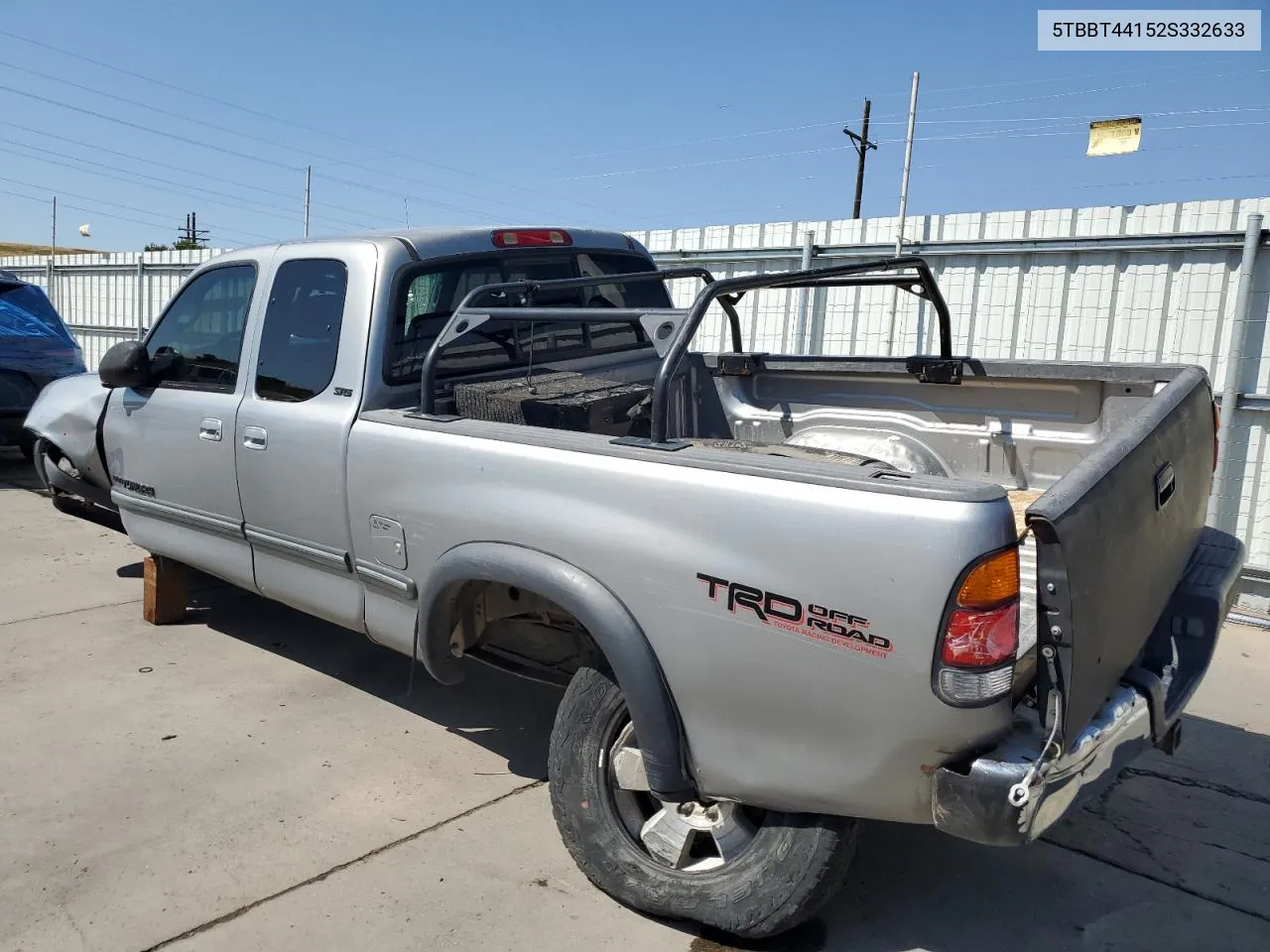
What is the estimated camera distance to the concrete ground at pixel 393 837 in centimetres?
281

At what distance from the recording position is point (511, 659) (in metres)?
3.40

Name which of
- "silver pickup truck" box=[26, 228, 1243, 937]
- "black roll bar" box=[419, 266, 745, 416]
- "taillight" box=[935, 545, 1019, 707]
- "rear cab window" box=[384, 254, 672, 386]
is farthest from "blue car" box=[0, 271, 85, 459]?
"taillight" box=[935, 545, 1019, 707]

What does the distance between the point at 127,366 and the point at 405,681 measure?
1.93 meters

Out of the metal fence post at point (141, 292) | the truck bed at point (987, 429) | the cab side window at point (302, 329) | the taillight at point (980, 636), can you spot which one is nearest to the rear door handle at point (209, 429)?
the cab side window at point (302, 329)

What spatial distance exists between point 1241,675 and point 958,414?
245 cm

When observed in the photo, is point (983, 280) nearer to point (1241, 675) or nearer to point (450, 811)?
point (1241, 675)

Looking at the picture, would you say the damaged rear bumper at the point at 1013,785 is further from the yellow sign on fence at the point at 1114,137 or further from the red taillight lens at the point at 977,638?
the yellow sign on fence at the point at 1114,137

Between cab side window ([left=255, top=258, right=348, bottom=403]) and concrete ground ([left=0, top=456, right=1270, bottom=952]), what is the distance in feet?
4.68

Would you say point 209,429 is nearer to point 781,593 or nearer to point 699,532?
point 699,532

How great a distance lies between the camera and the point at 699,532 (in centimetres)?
243

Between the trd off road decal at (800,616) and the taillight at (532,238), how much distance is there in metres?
2.21

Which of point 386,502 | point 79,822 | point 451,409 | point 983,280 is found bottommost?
point 79,822

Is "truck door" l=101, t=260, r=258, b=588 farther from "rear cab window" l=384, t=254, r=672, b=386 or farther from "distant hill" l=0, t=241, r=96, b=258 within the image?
"distant hill" l=0, t=241, r=96, b=258

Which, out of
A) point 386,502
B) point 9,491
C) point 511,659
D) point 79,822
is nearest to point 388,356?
point 386,502
